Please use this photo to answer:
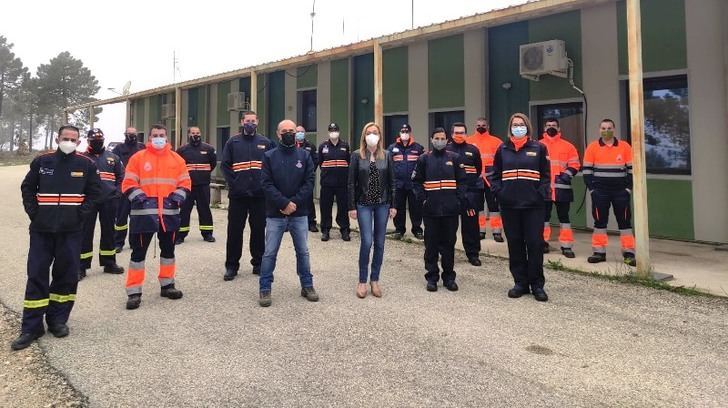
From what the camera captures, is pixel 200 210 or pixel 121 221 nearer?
pixel 121 221

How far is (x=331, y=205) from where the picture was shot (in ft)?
29.2

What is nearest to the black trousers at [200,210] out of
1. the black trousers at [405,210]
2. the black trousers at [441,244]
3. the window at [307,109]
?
the black trousers at [405,210]

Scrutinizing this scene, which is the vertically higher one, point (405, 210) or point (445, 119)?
point (445, 119)

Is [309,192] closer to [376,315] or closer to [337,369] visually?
[376,315]

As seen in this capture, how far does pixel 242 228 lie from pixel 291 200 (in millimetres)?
1423

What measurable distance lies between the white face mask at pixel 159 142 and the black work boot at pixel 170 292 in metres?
1.50

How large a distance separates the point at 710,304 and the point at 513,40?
7.00 metres

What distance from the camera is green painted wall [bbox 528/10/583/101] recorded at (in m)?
9.41

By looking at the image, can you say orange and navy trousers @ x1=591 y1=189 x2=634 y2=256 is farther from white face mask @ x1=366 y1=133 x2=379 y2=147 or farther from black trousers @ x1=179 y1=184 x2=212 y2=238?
black trousers @ x1=179 y1=184 x2=212 y2=238

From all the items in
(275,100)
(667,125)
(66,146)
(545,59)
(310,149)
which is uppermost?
(275,100)

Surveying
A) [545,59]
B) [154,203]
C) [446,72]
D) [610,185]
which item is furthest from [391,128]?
[154,203]

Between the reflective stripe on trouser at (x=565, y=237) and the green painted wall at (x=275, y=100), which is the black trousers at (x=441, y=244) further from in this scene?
the green painted wall at (x=275, y=100)

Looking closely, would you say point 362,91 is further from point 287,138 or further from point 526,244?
point 526,244

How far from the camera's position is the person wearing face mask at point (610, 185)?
6.65m
